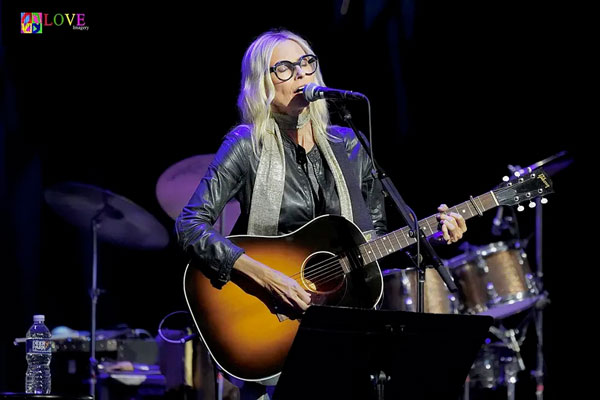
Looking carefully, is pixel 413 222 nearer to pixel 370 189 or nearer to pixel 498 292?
pixel 370 189

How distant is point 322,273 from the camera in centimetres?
387

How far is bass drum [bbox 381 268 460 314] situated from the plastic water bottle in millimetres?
2824

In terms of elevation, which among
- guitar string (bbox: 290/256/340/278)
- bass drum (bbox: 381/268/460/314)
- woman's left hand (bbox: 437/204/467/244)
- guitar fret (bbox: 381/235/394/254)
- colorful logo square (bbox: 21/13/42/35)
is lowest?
bass drum (bbox: 381/268/460/314)

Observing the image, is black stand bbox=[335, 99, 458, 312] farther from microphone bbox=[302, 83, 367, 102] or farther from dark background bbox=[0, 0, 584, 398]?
dark background bbox=[0, 0, 584, 398]

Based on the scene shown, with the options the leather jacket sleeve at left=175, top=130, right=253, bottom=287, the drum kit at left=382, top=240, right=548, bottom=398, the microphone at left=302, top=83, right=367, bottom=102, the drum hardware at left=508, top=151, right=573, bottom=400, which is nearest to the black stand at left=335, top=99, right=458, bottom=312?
the microphone at left=302, top=83, right=367, bottom=102

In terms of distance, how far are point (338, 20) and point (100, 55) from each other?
6.73ft

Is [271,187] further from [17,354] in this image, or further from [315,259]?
[17,354]

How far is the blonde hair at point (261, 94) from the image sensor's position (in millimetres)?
4098

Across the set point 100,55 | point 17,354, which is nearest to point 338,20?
point 100,55

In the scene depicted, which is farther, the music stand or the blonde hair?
the blonde hair

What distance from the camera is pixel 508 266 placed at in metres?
7.13

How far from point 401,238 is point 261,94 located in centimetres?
98

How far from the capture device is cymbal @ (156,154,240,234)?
597 cm

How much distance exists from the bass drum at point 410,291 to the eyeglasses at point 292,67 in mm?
2870
